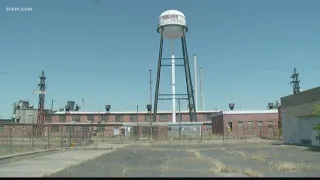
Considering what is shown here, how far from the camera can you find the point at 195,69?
312 feet

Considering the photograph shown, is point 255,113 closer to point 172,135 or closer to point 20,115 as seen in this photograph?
point 172,135

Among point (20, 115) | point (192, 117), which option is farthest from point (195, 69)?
point (20, 115)

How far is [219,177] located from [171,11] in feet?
211

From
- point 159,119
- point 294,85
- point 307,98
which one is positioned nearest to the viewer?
point 307,98

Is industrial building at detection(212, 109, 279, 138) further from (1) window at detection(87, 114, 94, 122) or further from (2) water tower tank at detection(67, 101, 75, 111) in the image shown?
(2) water tower tank at detection(67, 101, 75, 111)

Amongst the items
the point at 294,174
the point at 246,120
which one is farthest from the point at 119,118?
the point at 294,174

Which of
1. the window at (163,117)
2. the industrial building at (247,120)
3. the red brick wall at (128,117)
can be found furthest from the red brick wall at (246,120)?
the window at (163,117)

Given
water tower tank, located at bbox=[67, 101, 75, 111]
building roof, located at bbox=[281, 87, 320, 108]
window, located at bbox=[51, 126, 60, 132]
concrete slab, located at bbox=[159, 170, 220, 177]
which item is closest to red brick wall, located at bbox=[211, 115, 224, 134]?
building roof, located at bbox=[281, 87, 320, 108]

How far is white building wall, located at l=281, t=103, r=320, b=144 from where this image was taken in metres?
40.1

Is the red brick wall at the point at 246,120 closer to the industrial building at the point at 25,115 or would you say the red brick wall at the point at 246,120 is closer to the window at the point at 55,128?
the window at the point at 55,128

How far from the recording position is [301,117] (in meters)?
43.2

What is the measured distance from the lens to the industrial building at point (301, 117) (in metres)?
38.1

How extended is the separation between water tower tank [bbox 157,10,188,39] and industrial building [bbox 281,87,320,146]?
106 feet

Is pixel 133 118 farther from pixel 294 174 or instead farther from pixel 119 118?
pixel 294 174
